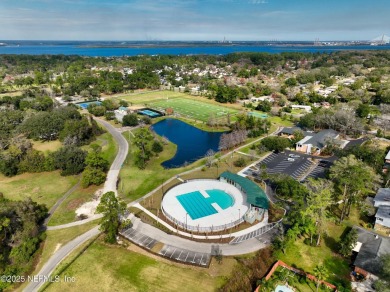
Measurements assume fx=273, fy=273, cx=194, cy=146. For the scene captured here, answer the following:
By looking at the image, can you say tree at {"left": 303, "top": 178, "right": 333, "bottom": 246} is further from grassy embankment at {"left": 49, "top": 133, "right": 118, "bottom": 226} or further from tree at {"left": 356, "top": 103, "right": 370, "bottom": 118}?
tree at {"left": 356, "top": 103, "right": 370, "bottom": 118}

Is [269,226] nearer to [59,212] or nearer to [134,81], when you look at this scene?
[59,212]

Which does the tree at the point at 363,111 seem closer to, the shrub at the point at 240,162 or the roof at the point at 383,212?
the shrub at the point at 240,162

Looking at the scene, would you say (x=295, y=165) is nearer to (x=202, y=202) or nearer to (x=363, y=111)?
(x=202, y=202)

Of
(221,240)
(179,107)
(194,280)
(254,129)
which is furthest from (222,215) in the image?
(179,107)

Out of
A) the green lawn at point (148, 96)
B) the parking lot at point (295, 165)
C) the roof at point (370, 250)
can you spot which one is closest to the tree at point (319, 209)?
the roof at point (370, 250)

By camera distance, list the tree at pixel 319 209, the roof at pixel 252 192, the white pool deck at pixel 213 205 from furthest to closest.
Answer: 1. the roof at pixel 252 192
2. the white pool deck at pixel 213 205
3. the tree at pixel 319 209

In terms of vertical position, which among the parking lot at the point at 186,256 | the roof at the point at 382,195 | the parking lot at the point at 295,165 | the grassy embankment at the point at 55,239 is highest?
the roof at the point at 382,195

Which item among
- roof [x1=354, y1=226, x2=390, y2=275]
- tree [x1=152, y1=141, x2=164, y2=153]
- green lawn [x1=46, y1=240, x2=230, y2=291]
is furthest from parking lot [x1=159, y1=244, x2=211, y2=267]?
tree [x1=152, y1=141, x2=164, y2=153]
